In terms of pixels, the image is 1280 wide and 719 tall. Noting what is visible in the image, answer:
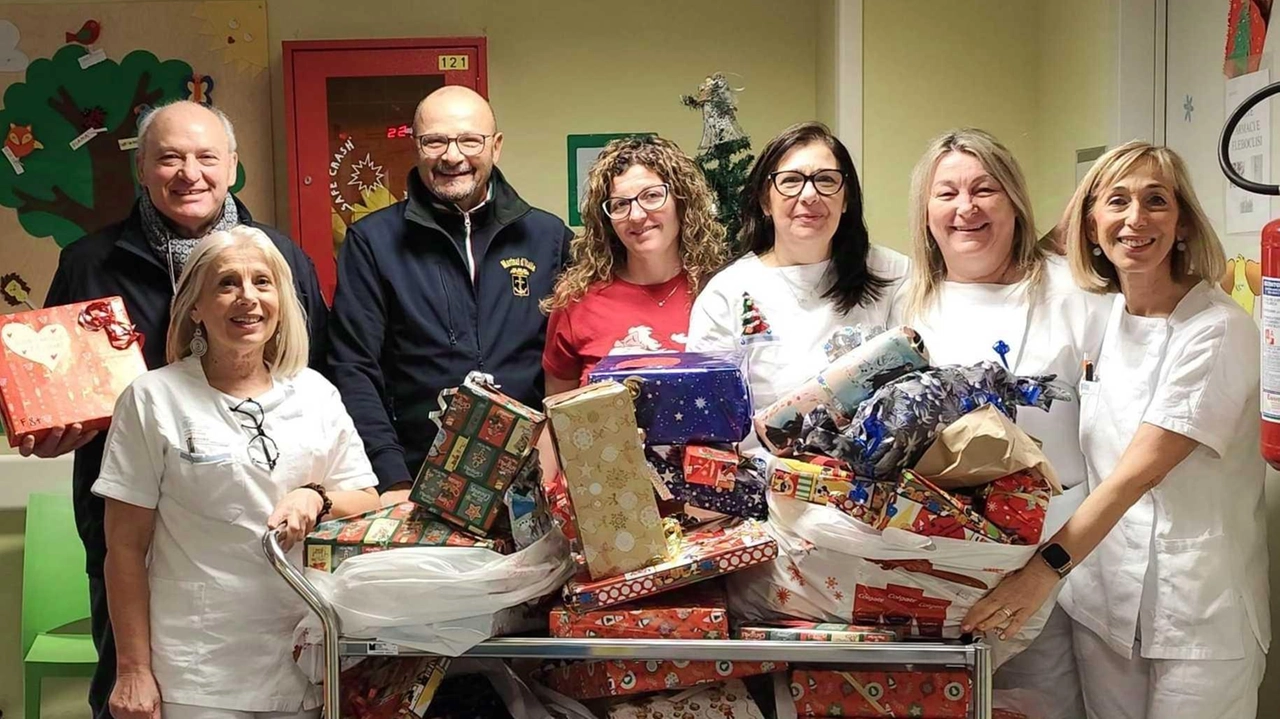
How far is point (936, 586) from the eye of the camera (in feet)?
5.64

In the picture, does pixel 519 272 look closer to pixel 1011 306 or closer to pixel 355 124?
pixel 1011 306

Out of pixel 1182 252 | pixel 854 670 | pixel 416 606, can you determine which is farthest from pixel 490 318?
pixel 1182 252

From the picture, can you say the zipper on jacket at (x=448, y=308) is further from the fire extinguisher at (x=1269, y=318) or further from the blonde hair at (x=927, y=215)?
the fire extinguisher at (x=1269, y=318)

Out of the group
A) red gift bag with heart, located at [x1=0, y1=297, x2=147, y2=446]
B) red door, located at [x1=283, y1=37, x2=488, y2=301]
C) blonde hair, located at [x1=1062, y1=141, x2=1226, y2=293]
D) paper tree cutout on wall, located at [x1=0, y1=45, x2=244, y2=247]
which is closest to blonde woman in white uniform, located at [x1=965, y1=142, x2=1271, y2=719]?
blonde hair, located at [x1=1062, y1=141, x2=1226, y2=293]

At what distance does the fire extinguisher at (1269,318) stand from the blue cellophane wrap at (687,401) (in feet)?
2.82

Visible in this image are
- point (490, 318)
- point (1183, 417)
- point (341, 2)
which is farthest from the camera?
point (341, 2)

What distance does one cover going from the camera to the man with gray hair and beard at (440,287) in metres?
2.53

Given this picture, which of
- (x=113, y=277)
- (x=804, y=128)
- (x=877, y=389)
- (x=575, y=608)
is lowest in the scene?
(x=575, y=608)

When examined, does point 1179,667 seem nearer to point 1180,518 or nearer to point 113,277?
point 1180,518

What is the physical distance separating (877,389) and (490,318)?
3.68 ft

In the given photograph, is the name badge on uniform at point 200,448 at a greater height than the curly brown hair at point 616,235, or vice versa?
the curly brown hair at point 616,235

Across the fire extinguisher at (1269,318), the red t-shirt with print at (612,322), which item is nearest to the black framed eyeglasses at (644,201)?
the red t-shirt with print at (612,322)

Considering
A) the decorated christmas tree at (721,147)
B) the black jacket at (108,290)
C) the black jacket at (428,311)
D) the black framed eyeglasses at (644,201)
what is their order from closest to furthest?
the black jacket at (108,290), the black framed eyeglasses at (644,201), the black jacket at (428,311), the decorated christmas tree at (721,147)

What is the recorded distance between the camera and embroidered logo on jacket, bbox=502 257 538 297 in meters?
2.61
